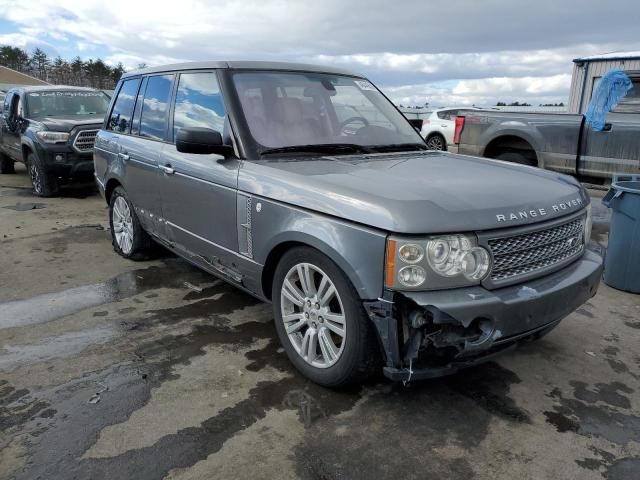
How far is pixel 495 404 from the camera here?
9.66 ft

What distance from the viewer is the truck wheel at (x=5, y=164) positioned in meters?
12.1

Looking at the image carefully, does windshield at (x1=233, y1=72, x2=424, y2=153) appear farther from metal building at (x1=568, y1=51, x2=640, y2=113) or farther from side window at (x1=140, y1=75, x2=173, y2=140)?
metal building at (x1=568, y1=51, x2=640, y2=113)

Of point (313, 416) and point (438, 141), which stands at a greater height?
point (438, 141)

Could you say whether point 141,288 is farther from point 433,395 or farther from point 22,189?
point 22,189

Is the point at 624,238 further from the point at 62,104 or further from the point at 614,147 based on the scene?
the point at 62,104

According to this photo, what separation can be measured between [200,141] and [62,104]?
26.4 ft

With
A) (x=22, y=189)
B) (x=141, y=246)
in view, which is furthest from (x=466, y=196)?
(x=22, y=189)

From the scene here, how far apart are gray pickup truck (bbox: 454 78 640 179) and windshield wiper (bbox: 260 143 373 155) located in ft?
19.4

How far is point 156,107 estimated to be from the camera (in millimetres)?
4633

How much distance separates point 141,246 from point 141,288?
72 centimetres

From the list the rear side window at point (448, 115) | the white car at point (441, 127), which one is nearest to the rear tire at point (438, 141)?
the white car at point (441, 127)

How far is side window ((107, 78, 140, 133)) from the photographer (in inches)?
203

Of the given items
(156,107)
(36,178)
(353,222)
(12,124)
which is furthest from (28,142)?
(353,222)

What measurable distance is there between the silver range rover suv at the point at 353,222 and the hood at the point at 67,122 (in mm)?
5145
